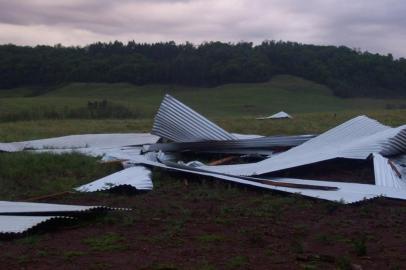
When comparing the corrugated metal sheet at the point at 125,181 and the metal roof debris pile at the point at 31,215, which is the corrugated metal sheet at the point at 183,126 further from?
the metal roof debris pile at the point at 31,215

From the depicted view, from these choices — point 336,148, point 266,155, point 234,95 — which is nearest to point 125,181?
point 266,155

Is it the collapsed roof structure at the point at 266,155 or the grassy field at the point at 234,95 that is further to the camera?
the grassy field at the point at 234,95

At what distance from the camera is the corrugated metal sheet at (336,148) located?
7.50 m

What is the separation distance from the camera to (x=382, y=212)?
19.0ft

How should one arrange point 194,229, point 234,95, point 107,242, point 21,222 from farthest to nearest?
point 234,95 → point 194,229 → point 21,222 → point 107,242

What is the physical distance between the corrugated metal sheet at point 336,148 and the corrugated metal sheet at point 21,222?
280 cm

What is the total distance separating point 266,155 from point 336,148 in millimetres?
1038

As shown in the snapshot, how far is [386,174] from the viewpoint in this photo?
23.0 feet

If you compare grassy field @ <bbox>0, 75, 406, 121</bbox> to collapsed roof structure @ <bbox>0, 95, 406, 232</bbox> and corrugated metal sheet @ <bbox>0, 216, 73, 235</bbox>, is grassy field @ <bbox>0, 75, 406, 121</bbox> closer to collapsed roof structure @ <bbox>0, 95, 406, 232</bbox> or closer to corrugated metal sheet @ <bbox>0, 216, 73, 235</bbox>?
collapsed roof structure @ <bbox>0, 95, 406, 232</bbox>

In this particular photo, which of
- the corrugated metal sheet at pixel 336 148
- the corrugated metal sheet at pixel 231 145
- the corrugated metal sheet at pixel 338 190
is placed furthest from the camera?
the corrugated metal sheet at pixel 231 145

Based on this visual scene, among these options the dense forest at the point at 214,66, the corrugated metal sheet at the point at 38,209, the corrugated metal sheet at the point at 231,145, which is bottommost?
the corrugated metal sheet at the point at 38,209

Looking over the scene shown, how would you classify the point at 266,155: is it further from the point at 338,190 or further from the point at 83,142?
the point at 83,142

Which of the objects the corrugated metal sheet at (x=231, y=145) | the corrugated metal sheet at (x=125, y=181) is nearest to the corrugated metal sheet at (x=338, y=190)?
the corrugated metal sheet at (x=125, y=181)

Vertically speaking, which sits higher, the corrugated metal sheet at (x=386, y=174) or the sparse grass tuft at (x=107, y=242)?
the corrugated metal sheet at (x=386, y=174)
